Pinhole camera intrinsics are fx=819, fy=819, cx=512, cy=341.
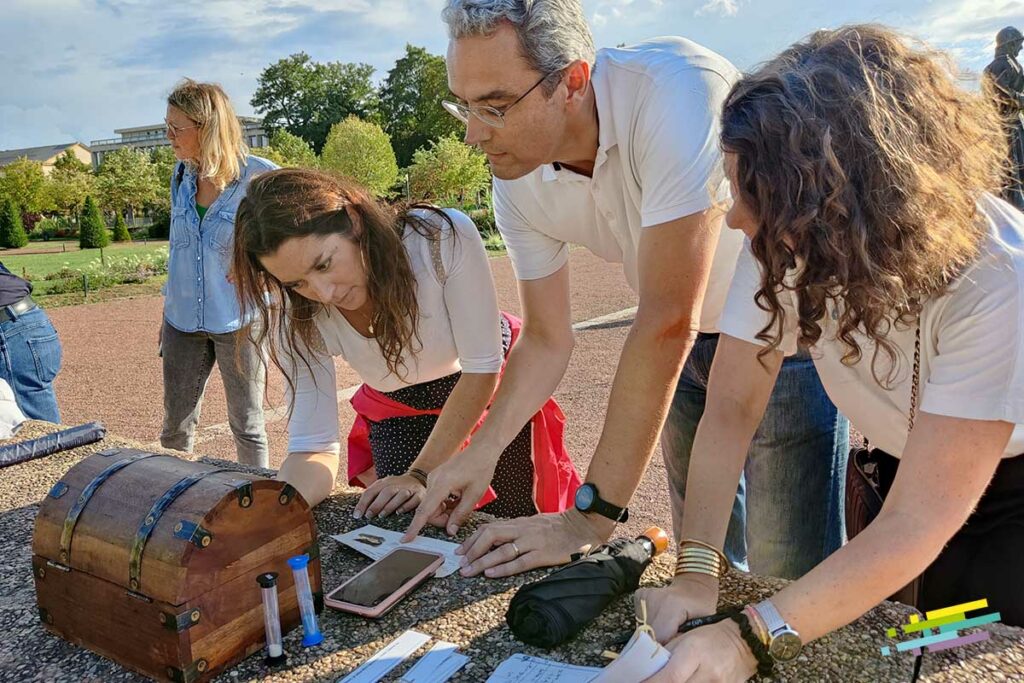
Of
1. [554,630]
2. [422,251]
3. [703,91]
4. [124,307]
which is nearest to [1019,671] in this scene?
[554,630]

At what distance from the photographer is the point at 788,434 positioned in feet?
6.98

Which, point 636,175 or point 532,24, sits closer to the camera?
point 532,24

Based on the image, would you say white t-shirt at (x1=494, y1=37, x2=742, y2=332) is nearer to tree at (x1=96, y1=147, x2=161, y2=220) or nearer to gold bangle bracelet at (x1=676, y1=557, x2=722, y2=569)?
gold bangle bracelet at (x1=676, y1=557, x2=722, y2=569)

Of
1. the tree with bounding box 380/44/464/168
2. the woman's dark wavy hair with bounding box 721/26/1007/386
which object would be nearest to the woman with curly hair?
the woman's dark wavy hair with bounding box 721/26/1007/386

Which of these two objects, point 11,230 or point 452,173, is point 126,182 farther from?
point 452,173

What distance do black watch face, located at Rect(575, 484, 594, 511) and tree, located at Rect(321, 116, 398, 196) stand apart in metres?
28.9

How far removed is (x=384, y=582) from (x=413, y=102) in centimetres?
5544

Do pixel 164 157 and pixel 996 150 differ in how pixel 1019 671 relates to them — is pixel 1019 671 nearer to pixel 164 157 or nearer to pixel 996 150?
pixel 996 150

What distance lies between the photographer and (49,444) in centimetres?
275

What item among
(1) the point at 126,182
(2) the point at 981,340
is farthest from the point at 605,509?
(1) the point at 126,182

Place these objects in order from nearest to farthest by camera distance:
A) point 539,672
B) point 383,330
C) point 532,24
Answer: point 539,672, point 532,24, point 383,330

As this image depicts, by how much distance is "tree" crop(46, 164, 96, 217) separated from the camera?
32656 millimetres

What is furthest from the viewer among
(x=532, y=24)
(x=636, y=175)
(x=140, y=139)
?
(x=140, y=139)

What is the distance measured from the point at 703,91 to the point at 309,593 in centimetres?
129
